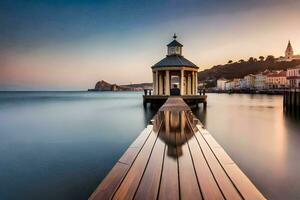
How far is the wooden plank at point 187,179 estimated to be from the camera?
2.18m

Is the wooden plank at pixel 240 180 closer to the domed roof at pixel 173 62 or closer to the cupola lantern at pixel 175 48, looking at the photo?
the domed roof at pixel 173 62

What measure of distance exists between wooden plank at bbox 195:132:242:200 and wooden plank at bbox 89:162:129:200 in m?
1.18

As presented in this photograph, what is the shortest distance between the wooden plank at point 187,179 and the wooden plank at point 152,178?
27 cm

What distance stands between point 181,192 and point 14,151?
9.15 meters

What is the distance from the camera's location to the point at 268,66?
163875mm

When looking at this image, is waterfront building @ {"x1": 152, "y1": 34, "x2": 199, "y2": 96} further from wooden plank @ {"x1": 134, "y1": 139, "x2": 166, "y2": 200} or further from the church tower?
the church tower

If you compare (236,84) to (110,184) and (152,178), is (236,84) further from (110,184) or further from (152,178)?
(110,184)

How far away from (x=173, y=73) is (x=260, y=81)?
97820 millimetres

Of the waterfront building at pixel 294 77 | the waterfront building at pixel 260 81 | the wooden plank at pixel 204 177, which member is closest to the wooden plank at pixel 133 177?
the wooden plank at pixel 204 177

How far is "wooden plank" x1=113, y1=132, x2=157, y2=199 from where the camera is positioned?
7.21ft

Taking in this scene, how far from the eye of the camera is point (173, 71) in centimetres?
2719

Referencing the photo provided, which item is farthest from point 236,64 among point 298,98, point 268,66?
point 298,98

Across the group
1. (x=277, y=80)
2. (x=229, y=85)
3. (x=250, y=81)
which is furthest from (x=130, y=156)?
(x=229, y=85)

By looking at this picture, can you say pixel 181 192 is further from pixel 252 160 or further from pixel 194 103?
pixel 194 103
